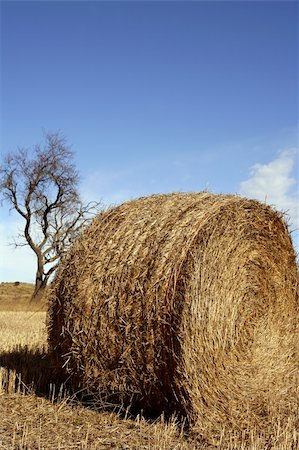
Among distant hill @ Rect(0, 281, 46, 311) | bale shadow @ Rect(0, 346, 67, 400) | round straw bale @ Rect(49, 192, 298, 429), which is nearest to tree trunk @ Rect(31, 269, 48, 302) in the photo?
distant hill @ Rect(0, 281, 46, 311)

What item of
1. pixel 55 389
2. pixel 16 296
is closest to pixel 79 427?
pixel 55 389

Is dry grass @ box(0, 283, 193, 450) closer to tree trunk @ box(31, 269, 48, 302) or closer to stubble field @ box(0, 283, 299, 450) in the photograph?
stubble field @ box(0, 283, 299, 450)

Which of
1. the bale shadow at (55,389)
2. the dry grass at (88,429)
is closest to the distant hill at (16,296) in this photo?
the bale shadow at (55,389)

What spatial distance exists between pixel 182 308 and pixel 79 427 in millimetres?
1420

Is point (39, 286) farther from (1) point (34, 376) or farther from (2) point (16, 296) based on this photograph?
(1) point (34, 376)

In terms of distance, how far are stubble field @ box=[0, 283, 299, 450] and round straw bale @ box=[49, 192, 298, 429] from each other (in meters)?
A: 0.23

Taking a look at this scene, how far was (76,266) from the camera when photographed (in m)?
5.97

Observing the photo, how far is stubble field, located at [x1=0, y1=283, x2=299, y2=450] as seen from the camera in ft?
15.1

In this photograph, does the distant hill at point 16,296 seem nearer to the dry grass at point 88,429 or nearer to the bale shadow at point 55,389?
the bale shadow at point 55,389

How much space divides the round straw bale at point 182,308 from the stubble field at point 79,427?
0.23 m

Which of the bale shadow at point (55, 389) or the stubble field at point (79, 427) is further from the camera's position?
the bale shadow at point (55, 389)

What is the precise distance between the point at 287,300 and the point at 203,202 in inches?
69.2

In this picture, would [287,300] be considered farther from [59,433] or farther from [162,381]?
[59,433]

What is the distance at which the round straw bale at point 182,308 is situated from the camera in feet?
16.8
